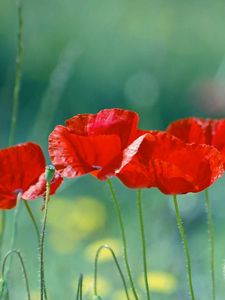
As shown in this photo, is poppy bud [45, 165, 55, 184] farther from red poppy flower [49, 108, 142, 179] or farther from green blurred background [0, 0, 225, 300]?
green blurred background [0, 0, 225, 300]

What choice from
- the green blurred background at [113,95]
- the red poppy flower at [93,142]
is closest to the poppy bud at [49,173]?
the red poppy flower at [93,142]

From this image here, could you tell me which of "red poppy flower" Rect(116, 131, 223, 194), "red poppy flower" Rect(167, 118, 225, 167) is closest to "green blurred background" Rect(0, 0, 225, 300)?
"red poppy flower" Rect(167, 118, 225, 167)

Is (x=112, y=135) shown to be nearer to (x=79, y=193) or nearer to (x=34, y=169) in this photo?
(x=34, y=169)

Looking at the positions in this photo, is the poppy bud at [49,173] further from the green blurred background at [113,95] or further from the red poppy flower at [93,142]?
the green blurred background at [113,95]

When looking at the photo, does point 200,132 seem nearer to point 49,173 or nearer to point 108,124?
point 108,124

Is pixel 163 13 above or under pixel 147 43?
above

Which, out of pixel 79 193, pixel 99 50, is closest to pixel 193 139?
pixel 79 193

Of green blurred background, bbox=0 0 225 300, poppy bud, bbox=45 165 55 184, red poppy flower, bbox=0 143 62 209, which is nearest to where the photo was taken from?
poppy bud, bbox=45 165 55 184
